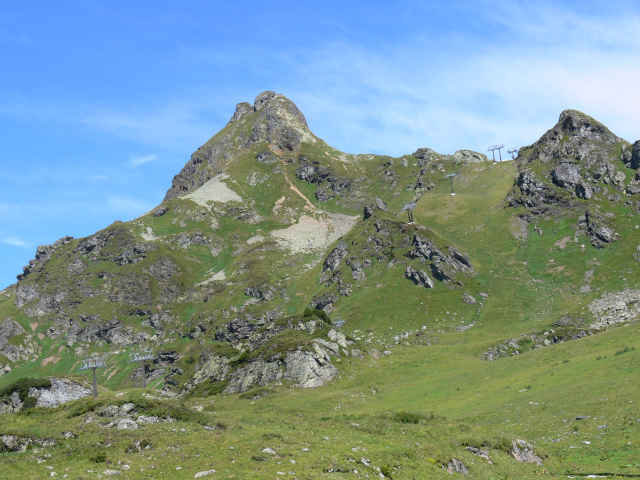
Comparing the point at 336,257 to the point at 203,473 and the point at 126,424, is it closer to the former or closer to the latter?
the point at 126,424

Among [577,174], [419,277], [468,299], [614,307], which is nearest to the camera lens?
[614,307]

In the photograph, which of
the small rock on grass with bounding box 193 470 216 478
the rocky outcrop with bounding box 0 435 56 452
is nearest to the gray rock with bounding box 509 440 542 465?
the small rock on grass with bounding box 193 470 216 478

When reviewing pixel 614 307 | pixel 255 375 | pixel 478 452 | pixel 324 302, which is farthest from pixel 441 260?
pixel 478 452

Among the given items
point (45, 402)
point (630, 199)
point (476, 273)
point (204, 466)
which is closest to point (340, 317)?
point (476, 273)

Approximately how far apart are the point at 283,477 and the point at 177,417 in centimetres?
1566

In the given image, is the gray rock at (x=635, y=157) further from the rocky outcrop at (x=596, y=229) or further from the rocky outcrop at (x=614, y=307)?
the rocky outcrop at (x=614, y=307)

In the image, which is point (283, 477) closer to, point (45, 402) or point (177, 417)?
point (177, 417)

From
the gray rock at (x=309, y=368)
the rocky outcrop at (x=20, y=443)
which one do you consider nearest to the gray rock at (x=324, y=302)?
the gray rock at (x=309, y=368)

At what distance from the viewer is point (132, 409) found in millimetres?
35750

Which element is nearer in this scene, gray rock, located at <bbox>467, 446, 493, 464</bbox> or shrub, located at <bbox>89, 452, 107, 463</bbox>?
shrub, located at <bbox>89, 452, 107, 463</bbox>

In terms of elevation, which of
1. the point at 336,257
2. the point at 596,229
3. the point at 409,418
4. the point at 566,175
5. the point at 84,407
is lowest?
the point at 409,418

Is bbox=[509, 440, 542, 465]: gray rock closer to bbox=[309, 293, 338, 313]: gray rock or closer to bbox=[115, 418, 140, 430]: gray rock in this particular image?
bbox=[115, 418, 140, 430]: gray rock

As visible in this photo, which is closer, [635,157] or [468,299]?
[468,299]

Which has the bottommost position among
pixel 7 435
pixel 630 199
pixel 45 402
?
pixel 45 402
